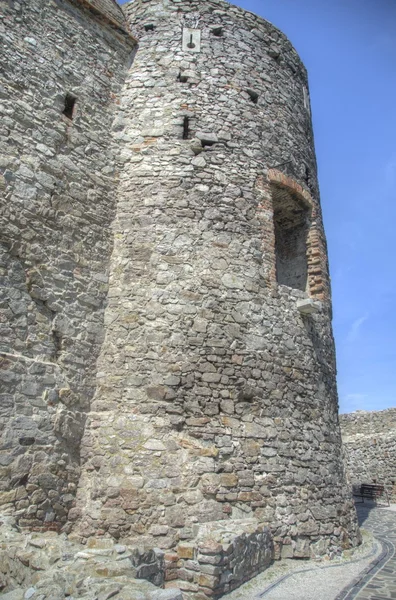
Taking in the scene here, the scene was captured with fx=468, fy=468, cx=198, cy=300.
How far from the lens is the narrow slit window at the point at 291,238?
8516mm

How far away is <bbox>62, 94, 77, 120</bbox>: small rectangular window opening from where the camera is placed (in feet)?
23.3

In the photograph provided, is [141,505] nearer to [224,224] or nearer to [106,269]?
[106,269]

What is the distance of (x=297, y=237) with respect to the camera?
881cm

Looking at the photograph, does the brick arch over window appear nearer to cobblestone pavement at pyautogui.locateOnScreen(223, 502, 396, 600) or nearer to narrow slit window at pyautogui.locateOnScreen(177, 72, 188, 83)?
narrow slit window at pyautogui.locateOnScreen(177, 72, 188, 83)

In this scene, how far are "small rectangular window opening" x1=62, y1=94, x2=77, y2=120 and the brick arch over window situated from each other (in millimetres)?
3180

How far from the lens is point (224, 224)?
7168mm

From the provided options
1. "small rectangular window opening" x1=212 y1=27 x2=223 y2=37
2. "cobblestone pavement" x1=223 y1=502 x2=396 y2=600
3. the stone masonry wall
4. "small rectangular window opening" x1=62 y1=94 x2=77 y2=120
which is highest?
"small rectangular window opening" x1=212 y1=27 x2=223 y2=37

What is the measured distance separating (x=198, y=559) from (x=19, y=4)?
25.4 feet

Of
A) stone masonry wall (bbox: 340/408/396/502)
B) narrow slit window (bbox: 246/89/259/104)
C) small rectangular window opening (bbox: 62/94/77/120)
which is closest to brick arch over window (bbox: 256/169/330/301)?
narrow slit window (bbox: 246/89/259/104)

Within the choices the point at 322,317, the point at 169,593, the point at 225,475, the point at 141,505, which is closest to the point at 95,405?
the point at 141,505

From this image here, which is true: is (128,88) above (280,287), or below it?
above

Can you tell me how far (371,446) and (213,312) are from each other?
12.4 m

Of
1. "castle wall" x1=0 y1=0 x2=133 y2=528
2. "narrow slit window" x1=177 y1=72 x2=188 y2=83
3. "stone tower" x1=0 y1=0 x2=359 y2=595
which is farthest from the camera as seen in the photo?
"narrow slit window" x1=177 y1=72 x2=188 y2=83

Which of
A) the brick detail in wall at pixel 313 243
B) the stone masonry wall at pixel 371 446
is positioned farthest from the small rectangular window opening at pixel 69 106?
the stone masonry wall at pixel 371 446
